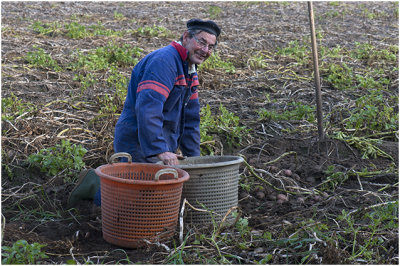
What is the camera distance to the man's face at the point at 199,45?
367cm

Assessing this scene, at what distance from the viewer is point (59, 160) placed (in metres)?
4.30

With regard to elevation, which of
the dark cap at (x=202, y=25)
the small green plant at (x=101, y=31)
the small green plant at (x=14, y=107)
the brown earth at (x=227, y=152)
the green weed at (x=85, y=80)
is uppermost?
the dark cap at (x=202, y=25)

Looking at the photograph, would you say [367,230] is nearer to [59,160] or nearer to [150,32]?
[59,160]

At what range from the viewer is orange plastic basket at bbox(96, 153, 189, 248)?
3.07 m

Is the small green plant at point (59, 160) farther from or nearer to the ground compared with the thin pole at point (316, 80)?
nearer to the ground

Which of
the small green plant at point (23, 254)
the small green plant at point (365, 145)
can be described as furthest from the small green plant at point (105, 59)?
the small green plant at point (23, 254)

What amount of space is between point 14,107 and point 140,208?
9.27ft

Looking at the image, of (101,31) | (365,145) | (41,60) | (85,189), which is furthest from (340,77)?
(85,189)

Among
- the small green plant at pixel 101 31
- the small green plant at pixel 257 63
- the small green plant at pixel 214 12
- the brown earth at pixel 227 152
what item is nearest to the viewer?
the brown earth at pixel 227 152

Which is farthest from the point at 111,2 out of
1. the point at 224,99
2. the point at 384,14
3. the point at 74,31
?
the point at 224,99

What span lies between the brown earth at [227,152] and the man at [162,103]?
47 centimetres

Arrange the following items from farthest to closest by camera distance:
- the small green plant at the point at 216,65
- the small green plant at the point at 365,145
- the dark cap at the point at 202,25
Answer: the small green plant at the point at 216,65
the small green plant at the point at 365,145
the dark cap at the point at 202,25

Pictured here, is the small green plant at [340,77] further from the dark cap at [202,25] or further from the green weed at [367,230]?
the dark cap at [202,25]

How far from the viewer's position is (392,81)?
287 inches
